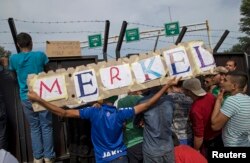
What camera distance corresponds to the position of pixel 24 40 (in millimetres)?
4395

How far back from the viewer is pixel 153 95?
370 cm

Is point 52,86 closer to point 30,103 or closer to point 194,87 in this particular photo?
point 30,103

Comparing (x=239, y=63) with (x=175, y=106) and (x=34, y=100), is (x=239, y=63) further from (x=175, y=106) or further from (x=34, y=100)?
(x=34, y=100)

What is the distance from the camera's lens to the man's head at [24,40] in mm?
4391

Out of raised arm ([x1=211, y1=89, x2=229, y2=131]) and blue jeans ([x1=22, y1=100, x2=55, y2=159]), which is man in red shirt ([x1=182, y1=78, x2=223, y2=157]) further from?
blue jeans ([x1=22, y1=100, x2=55, y2=159])

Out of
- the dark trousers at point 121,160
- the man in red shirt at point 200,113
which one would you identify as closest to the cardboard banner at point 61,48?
the man in red shirt at point 200,113

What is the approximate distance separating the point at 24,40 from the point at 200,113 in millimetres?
2263

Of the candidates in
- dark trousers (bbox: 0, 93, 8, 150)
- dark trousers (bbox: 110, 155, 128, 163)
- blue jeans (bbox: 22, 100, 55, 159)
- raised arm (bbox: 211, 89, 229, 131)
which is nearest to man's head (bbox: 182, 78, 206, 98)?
raised arm (bbox: 211, 89, 229, 131)

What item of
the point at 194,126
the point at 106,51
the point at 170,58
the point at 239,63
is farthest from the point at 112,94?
the point at 239,63

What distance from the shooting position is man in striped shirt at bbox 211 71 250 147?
3686 millimetres

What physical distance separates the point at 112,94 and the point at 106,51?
2.14 metres

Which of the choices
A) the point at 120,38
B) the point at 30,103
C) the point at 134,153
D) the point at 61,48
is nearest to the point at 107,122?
the point at 134,153

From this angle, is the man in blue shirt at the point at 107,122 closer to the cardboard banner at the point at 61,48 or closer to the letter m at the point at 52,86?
the letter m at the point at 52,86

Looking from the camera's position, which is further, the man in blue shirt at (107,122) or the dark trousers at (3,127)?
the dark trousers at (3,127)
